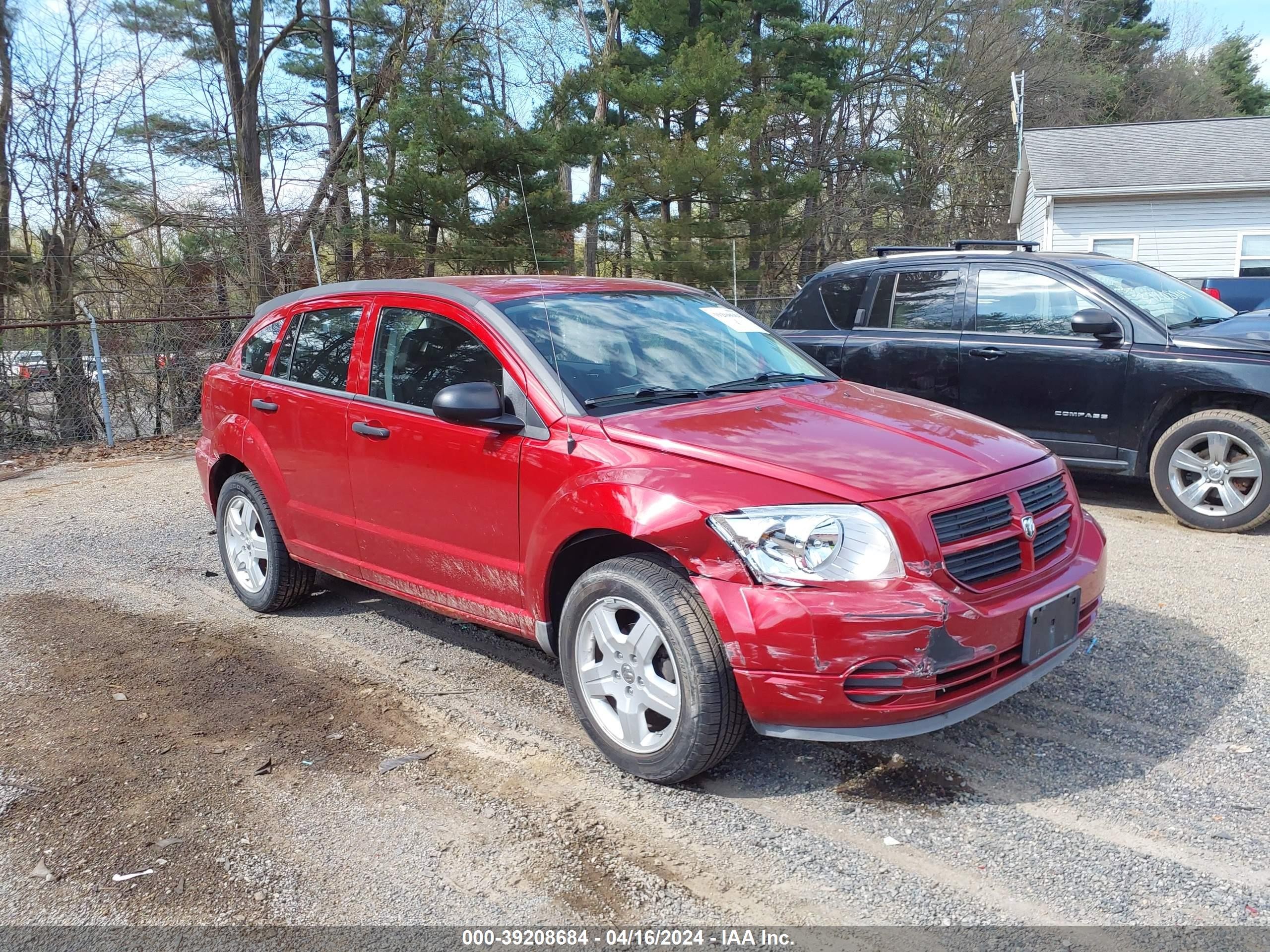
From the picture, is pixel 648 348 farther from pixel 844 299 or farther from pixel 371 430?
pixel 844 299

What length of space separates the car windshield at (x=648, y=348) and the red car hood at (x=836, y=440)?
0.17m

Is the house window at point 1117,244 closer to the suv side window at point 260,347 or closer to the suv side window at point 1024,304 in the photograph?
the suv side window at point 1024,304

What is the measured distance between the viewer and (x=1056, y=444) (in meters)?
6.95

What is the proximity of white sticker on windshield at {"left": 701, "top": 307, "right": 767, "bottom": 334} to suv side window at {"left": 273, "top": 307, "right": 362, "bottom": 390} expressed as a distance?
169cm

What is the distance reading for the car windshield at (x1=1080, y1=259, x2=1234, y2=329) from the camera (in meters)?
6.87

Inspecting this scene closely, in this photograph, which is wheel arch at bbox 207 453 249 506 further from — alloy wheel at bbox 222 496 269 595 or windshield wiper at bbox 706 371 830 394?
windshield wiper at bbox 706 371 830 394

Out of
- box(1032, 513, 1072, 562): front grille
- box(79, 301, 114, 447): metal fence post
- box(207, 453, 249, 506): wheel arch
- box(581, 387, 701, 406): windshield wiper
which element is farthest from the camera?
box(79, 301, 114, 447): metal fence post

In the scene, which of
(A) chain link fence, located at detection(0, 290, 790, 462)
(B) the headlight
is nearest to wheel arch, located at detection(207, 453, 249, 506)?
(B) the headlight

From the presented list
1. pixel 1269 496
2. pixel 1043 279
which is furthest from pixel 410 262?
pixel 1269 496

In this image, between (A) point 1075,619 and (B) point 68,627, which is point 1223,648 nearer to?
(A) point 1075,619

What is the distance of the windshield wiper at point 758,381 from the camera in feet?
13.6

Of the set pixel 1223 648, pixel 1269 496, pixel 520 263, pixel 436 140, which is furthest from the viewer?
pixel 520 263

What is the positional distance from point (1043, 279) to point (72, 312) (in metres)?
12.6

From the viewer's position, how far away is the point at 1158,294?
7133 millimetres
